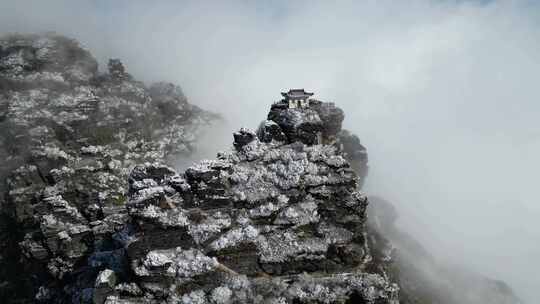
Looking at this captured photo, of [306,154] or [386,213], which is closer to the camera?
[306,154]

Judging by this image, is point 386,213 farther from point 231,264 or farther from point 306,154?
point 231,264

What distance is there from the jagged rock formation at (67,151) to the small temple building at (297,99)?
32.6 meters

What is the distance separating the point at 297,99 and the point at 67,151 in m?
66.0

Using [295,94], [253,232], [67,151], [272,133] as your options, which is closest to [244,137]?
[272,133]

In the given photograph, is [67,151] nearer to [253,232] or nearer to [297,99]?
[297,99]

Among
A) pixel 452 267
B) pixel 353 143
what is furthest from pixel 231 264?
pixel 452 267

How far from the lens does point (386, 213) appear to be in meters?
175

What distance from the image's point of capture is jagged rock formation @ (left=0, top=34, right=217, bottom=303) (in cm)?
9750

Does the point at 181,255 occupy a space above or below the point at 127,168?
below

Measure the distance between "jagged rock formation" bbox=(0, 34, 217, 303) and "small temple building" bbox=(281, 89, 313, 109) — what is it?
3257 cm

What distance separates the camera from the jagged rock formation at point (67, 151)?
3839 inches

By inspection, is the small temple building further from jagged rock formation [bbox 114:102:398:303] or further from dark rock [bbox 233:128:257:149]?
jagged rock formation [bbox 114:102:398:303]

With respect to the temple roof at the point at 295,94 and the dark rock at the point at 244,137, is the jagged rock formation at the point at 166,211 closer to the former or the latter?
the dark rock at the point at 244,137

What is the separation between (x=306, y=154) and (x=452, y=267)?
12162cm
